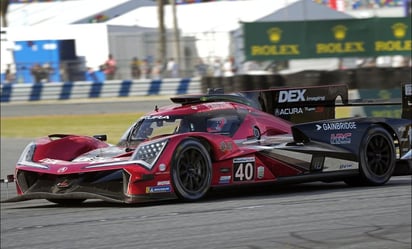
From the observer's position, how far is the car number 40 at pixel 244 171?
758cm

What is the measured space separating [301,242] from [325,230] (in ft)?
1.53

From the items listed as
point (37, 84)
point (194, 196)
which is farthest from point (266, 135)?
point (37, 84)

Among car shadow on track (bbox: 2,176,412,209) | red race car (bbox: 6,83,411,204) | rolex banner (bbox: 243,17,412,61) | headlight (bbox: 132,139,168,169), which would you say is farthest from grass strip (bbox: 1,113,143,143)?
rolex banner (bbox: 243,17,412,61)

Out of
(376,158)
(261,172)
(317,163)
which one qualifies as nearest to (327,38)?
(376,158)

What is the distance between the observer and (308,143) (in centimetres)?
791

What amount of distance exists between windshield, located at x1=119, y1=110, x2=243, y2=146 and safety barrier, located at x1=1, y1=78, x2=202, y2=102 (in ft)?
55.7

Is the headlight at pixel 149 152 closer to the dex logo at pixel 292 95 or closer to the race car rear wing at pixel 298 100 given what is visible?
the race car rear wing at pixel 298 100

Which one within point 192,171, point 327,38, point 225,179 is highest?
point 327,38

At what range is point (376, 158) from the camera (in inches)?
332

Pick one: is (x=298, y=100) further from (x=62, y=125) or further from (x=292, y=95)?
(x=62, y=125)

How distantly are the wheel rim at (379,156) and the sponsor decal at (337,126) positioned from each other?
310 millimetres

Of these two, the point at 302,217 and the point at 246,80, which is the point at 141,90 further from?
the point at 302,217

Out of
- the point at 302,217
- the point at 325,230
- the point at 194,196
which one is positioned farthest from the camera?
the point at 194,196

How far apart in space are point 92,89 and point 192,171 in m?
19.7
